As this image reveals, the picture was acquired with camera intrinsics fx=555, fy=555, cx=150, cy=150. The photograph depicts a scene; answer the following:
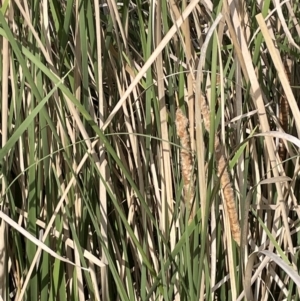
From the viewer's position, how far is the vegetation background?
651 mm

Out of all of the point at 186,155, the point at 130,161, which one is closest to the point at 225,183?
the point at 186,155

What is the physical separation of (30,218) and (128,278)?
149 millimetres

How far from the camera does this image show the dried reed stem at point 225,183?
0.61 m

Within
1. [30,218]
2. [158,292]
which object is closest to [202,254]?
[158,292]

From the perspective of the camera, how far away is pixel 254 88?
2.09 feet

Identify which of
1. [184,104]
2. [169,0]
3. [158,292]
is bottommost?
[158,292]

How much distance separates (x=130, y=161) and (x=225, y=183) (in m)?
0.19

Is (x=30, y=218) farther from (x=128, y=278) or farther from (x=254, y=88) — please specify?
(x=254, y=88)

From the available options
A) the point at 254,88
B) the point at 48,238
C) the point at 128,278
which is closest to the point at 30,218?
the point at 48,238

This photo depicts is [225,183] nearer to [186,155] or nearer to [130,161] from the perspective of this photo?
[186,155]

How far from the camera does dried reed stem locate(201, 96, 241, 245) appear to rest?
1.99 ft

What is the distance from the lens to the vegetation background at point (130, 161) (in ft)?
2.14

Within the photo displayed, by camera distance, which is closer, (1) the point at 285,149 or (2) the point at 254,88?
(2) the point at 254,88

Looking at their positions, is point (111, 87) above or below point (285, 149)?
above
